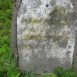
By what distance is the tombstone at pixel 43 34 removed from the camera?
4727 millimetres

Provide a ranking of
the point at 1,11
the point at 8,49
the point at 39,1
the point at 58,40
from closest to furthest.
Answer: the point at 39,1 < the point at 58,40 < the point at 8,49 < the point at 1,11

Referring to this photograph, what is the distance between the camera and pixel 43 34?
493 cm

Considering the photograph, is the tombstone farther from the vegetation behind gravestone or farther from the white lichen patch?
the vegetation behind gravestone

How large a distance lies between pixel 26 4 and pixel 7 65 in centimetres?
111

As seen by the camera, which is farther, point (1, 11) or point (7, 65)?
point (1, 11)

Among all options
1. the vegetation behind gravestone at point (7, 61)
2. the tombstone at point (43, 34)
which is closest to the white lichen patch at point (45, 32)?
the tombstone at point (43, 34)

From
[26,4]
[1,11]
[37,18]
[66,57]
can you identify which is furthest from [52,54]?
[1,11]

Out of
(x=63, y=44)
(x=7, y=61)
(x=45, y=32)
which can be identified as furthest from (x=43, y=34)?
(x=7, y=61)

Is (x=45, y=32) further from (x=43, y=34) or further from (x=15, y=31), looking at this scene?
(x=15, y=31)

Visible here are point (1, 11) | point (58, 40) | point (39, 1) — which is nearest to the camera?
point (39, 1)

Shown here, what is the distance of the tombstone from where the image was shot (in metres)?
4.73

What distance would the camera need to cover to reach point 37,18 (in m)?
4.80

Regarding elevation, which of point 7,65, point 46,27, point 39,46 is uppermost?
point 46,27

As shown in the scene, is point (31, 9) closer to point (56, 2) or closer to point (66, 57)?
point (56, 2)
